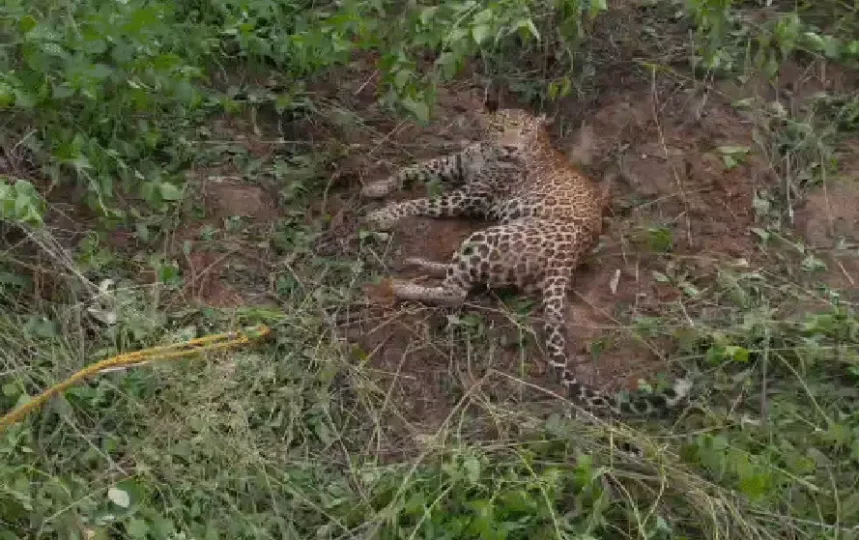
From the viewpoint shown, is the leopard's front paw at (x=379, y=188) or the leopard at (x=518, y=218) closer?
the leopard at (x=518, y=218)

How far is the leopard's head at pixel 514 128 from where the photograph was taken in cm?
682

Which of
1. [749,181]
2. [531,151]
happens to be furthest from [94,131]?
[749,181]

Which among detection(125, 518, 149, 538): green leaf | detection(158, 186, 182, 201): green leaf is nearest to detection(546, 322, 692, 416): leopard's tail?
detection(125, 518, 149, 538): green leaf

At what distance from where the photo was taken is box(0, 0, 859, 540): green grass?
4.75 metres

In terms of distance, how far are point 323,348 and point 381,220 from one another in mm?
1080

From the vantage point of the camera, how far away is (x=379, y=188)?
→ 265 inches

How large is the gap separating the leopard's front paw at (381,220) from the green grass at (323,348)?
100mm

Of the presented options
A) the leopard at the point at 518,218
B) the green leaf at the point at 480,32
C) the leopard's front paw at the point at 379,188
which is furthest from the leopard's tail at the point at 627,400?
the leopard's front paw at the point at 379,188

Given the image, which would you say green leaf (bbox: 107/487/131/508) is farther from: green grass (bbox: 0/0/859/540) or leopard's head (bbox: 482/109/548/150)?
leopard's head (bbox: 482/109/548/150)

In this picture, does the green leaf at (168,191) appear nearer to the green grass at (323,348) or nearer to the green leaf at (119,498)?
the green grass at (323,348)

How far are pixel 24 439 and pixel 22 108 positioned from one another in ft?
5.26

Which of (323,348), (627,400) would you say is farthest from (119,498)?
(627,400)

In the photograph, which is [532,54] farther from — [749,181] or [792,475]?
Result: [792,475]

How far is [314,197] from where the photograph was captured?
6.59 meters
